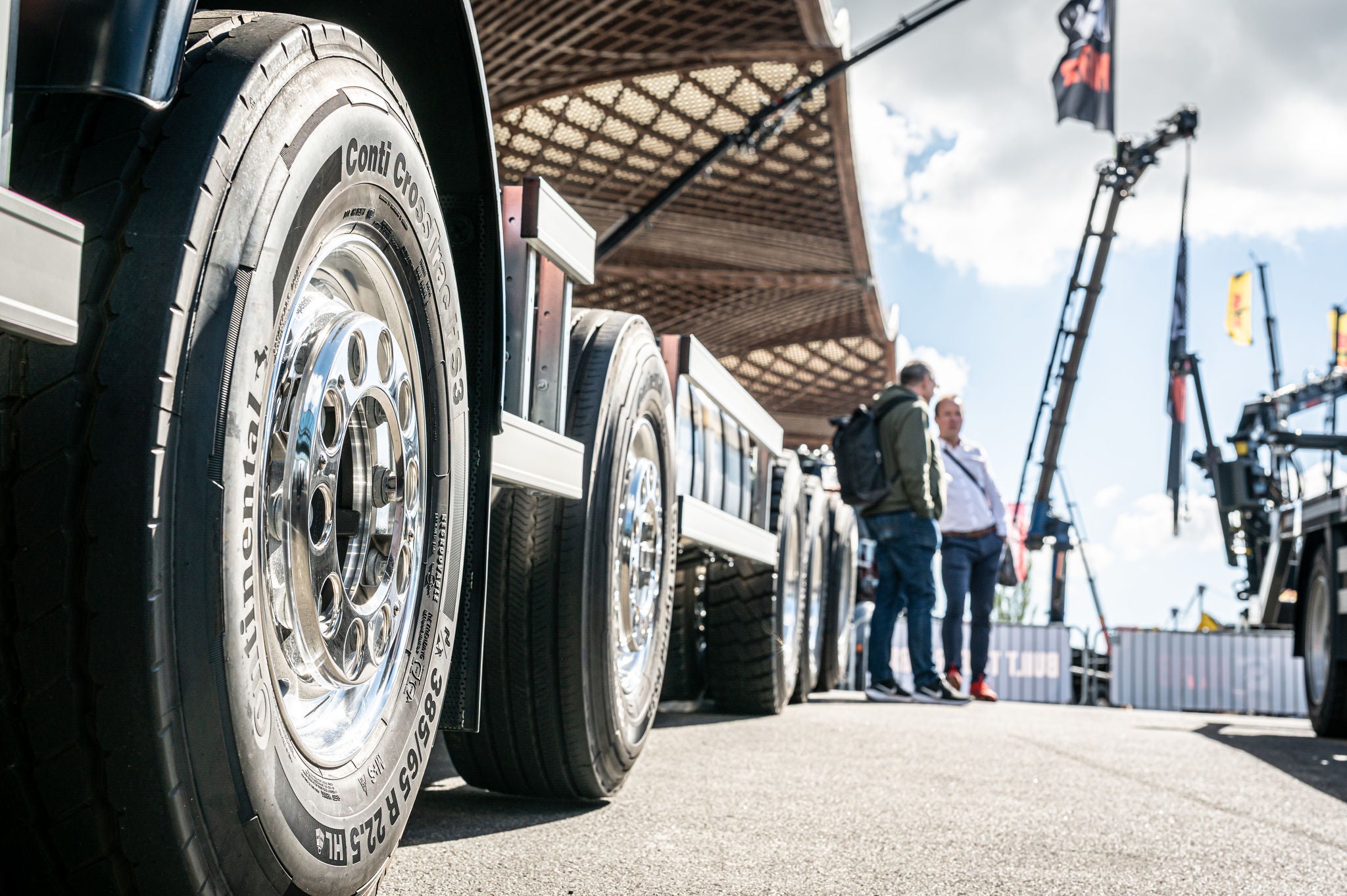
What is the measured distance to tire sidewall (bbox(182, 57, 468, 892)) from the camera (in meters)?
1.24

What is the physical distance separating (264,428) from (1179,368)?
32.1m

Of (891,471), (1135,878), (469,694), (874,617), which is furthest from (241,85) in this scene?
(874,617)

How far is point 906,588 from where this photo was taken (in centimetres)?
784

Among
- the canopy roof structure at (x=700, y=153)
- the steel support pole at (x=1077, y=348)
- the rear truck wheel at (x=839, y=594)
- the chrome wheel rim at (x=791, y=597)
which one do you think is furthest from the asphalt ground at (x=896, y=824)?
the steel support pole at (x=1077, y=348)

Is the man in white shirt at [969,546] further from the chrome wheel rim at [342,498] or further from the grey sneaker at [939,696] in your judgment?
the chrome wheel rim at [342,498]

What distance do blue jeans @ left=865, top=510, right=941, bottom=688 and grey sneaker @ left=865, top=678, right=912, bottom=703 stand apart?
36mm

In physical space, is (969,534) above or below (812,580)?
above

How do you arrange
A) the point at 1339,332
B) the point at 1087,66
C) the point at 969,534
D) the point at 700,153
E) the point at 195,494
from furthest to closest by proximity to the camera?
1. the point at 1339,332
2. the point at 700,153
3. the point at 1087,66
4. the point at 969,534
5. the point at 195,494

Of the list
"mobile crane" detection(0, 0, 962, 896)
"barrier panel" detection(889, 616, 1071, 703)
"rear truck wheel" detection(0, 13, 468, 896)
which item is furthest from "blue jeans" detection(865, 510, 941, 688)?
"rear truck wheel" detection(0, 13, 468, 896)

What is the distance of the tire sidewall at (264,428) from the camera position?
4.07 feet

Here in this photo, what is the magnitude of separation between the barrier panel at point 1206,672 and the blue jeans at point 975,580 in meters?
4.34

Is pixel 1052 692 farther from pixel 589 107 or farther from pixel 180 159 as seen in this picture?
pixel 589 107

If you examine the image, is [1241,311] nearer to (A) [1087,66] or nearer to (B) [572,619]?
(A) [1087,66]

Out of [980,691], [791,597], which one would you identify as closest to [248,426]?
[791,597]
